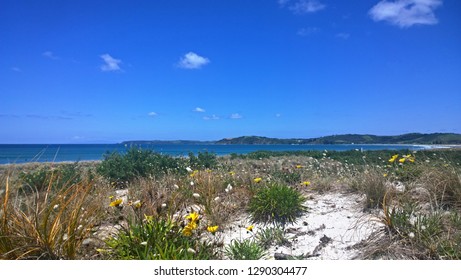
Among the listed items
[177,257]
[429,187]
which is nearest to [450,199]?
[429,187]

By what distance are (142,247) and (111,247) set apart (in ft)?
1.23

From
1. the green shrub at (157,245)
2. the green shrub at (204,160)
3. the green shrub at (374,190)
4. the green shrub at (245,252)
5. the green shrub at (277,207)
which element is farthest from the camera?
the green shrub at (204,160)

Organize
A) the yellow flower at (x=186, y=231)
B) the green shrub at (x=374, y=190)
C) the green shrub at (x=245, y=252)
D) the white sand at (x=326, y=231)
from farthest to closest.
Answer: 1. the green shrub at (x=374, y=190)
2. the white sand at (x=326, y=231)
3. the green shrub at (x=245, y=252)
4. the yellow flower at (x=186, y=231)

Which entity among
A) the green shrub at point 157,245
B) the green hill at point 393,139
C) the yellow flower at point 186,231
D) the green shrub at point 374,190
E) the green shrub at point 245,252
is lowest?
the green shrub at point 245,252

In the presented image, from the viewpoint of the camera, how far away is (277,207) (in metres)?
4.41

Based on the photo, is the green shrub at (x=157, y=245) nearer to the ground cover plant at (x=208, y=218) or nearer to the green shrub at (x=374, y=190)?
the ground cover plant at (x=208, y=218)

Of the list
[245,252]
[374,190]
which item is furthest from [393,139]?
[245,252]

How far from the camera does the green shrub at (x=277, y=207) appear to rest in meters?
4.37

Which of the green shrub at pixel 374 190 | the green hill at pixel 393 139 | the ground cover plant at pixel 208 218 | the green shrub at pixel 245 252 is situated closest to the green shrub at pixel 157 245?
the ground cover plant at pixel 208 218

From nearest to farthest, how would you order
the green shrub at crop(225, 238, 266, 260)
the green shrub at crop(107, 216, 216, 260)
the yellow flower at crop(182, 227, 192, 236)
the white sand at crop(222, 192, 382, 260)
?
the green shrub at crop(107, 216, 216, 260) < the yellow flower at crop(182, 227, 192, 236) < the green shrub at crop(225, 238, 266, 260) < the white sand at crop(222, 192, 382, 260)

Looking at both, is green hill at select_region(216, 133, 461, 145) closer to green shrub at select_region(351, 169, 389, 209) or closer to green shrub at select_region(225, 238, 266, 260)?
green shrub at select_region(351, 169, 389, 209)

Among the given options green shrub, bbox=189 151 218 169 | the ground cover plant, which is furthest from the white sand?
green shrub, bbox=189 151 218 169

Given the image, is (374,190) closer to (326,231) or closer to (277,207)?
(326,231)

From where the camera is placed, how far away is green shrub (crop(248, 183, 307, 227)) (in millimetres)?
4367
